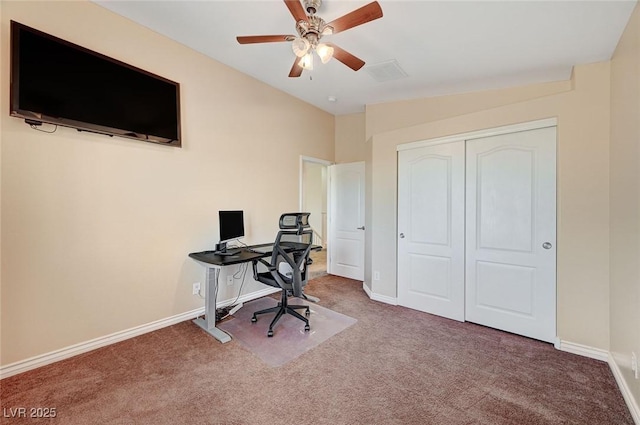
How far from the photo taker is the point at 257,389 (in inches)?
73.7

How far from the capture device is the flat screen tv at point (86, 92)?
1.93 meters

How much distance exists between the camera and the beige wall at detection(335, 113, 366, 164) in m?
4.68

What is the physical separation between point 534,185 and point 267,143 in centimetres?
318

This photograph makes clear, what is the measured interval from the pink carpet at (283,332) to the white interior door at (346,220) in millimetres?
1437

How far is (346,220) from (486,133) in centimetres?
245

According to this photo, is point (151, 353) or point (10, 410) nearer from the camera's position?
point (10, 410)

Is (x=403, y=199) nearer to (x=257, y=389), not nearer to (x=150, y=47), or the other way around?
(x=257, y=389)

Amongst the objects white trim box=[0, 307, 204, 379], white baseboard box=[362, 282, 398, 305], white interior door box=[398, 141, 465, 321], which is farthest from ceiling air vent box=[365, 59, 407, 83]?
white trim box=[0, 307, 204, 379]

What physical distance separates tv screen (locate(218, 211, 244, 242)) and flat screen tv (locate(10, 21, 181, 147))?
2.96ft

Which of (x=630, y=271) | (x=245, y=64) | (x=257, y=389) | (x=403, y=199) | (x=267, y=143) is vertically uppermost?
(x=245, y=64)

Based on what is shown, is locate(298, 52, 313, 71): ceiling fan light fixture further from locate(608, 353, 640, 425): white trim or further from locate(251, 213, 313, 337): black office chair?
locate(608, 353, 640, 425): white trim

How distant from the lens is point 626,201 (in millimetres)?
1896

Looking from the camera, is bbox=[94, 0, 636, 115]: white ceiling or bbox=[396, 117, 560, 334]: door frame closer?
bbox=[94, 0, 636, 115]: white ceiling

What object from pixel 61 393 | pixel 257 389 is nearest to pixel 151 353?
pixel 61 393
